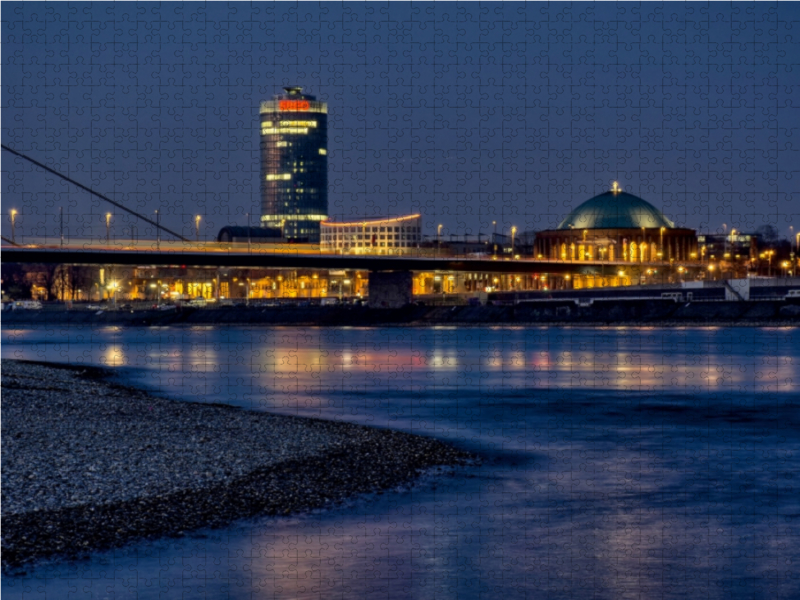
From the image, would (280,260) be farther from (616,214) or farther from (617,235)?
(616,214)

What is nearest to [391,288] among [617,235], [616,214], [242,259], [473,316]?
[473,316]

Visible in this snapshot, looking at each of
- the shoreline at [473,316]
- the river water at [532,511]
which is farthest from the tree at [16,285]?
the river water at [532,511]

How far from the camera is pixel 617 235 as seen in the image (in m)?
182

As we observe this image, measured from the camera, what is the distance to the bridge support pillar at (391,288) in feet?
384

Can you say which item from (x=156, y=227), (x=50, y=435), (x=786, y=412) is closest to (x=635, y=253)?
(x=156, y=227)

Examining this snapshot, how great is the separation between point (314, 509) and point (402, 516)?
1.31 metres

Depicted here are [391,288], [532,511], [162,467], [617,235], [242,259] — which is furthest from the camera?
[617,235]

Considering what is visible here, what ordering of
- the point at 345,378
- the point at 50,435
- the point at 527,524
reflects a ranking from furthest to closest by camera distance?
the point at 345,378 → the point at 50,435 → the point at 527,524

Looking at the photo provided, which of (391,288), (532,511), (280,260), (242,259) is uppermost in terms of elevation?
(280,260)

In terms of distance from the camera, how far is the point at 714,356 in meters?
Answer: 62.1

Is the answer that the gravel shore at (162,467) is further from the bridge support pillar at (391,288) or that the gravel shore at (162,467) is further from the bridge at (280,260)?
the bridge support pillar at (391,288)

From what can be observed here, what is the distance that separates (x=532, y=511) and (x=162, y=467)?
609cm

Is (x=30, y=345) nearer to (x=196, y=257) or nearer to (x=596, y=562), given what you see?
(x=196, y=257)

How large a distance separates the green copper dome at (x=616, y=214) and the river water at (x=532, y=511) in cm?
14101
